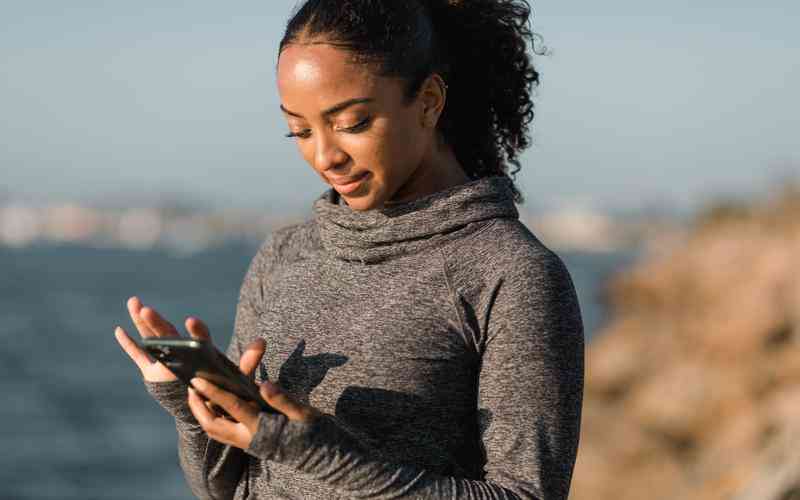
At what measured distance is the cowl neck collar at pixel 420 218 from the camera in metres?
2.19

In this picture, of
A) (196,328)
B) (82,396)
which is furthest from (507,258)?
(82,396)

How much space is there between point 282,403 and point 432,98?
641 mm

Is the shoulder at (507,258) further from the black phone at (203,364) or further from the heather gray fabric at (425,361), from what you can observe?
the black phone at (203,364)

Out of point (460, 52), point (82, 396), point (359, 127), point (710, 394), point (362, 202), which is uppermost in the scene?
point (460, 52)

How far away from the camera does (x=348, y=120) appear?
6.83 ft

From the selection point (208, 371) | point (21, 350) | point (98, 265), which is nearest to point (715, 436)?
point (208, 371)

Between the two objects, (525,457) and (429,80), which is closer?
(525,457)

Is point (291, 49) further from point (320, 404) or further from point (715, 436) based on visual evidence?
point (715, 436)

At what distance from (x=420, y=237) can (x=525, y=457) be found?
0.45 m

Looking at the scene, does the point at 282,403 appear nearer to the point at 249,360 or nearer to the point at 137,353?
the point at 249,360

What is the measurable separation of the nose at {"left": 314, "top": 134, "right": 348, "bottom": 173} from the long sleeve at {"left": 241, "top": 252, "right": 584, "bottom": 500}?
35 centimetres

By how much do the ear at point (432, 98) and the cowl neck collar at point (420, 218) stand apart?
135 mm

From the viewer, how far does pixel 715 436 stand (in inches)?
409

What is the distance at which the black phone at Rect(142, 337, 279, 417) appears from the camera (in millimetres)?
1883
